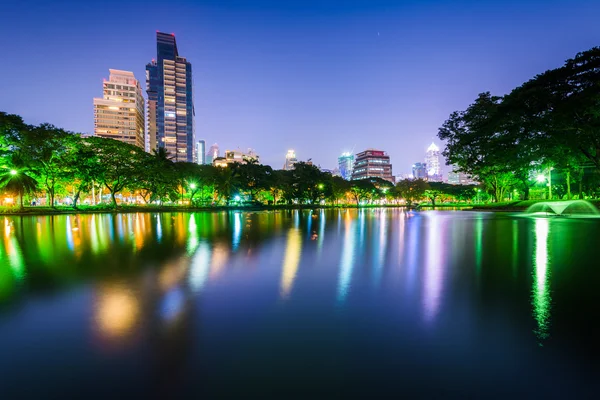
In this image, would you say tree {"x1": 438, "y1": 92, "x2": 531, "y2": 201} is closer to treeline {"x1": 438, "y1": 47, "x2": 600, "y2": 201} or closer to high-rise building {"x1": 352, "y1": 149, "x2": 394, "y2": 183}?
treeline {"x1": 438, "y1": 47, "x2": 600, "y2": 201}

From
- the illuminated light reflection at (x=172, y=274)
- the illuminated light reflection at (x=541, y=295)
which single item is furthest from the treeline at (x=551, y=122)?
the illuminated light reflection at (x=172, y=274)

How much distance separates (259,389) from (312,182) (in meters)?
72.1

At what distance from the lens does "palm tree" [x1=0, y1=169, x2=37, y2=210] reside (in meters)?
37.7

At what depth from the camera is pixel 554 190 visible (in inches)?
2901

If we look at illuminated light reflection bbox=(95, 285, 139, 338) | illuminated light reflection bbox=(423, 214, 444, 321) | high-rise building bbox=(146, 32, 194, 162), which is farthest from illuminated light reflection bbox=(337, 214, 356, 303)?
high-rise building bbox=(146, 32, 194, 162)

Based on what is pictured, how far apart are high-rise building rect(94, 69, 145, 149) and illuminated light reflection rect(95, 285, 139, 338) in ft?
509

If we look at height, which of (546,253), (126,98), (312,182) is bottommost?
(546,253)

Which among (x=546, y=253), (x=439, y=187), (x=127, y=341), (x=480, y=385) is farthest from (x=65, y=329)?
(x=439, y=187)

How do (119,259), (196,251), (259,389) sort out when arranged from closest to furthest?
(259,389), (119,259), (196,251)

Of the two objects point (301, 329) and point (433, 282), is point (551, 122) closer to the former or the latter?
point (433, 282)

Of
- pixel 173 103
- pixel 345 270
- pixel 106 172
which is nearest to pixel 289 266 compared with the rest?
pixel 345 270

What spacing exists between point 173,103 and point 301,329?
174 metres

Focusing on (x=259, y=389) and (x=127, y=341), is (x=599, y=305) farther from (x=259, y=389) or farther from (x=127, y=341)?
(x=127, y=341)

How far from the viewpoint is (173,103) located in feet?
520
